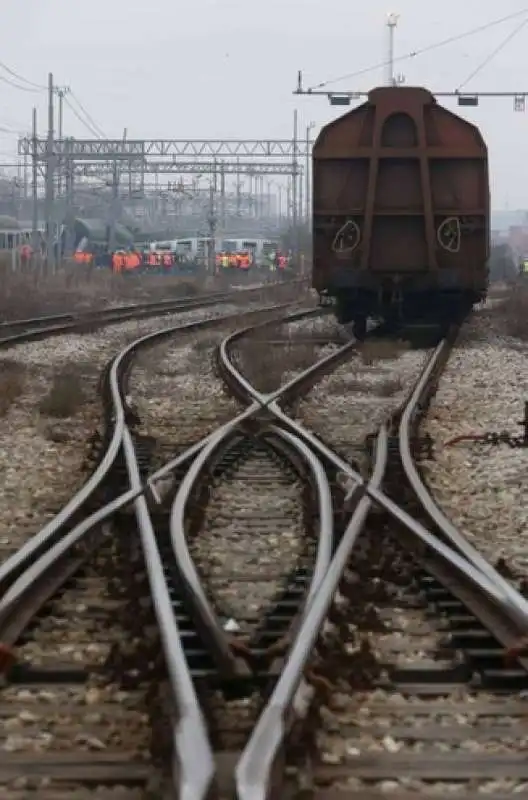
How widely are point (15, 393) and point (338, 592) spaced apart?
10.1 metres

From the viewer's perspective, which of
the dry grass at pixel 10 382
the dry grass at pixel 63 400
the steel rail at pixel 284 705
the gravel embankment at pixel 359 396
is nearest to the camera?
the steel rail at pixel 284 705

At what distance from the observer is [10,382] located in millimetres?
16312

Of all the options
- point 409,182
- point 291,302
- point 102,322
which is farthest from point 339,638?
point 291,302

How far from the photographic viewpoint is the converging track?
13.7ft

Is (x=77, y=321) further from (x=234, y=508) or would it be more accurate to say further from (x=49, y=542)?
(x=49, y=542)

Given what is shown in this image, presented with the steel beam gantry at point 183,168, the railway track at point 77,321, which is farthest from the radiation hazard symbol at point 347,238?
the steel beam gantry at point 183,168

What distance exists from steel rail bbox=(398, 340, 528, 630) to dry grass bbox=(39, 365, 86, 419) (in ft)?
11.5

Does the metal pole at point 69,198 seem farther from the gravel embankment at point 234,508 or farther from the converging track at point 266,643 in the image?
the converging track at point 266,643

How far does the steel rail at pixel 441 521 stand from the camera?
5.88 m

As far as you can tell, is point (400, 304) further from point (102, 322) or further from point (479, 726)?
point (479, 726)

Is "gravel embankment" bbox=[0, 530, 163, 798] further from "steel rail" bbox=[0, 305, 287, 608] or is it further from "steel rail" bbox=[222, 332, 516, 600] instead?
"steel rail" bbox=[222, 332, 516, 600]

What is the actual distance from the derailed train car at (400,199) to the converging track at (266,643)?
12.4 metres

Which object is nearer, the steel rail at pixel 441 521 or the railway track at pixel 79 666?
the railway track at pixel 79 666

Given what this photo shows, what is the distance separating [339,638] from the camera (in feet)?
18.2
